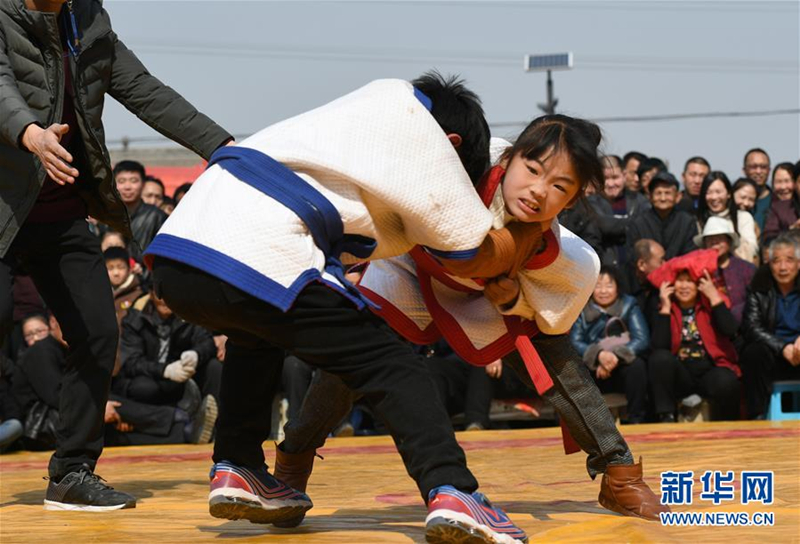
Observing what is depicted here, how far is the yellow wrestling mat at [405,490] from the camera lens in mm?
3225

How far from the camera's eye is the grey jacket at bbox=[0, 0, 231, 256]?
384 centimetres

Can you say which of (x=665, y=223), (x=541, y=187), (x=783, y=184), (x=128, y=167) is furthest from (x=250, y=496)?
(x=783, y=184)

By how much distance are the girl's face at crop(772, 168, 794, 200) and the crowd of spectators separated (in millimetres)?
861

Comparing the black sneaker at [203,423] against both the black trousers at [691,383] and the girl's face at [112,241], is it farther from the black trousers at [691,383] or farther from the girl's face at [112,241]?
the black trousers at [691,383]

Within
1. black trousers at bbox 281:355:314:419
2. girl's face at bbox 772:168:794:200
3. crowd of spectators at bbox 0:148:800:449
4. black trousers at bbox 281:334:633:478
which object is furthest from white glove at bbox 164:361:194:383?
girl's face at bbox 772:168:794:200

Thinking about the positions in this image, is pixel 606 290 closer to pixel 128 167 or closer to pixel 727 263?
pixel 727 263

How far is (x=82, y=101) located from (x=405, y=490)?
1.81 metres

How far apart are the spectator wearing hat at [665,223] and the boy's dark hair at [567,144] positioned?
5371 millimetres

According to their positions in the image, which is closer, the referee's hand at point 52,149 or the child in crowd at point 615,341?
the referee's hand at point 52,149

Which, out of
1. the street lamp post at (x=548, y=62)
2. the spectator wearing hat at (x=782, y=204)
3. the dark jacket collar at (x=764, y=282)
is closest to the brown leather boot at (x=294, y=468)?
the dark jacket collar at (x=764, y=282)

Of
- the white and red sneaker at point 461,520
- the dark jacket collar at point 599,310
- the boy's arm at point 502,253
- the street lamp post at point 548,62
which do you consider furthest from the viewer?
the street lamp post at point 548,62

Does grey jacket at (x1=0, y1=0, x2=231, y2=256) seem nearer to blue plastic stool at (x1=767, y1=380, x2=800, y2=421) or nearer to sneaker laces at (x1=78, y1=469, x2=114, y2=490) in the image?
sneaker laces at (x1=78, y1=469, x2=114, y2=490)

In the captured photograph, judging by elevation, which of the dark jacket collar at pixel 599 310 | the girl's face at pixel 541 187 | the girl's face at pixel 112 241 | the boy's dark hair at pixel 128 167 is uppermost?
the boy's dark hair at pixel 128 167

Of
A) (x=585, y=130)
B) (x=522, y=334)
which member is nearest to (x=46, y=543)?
(x=522, y=334)
